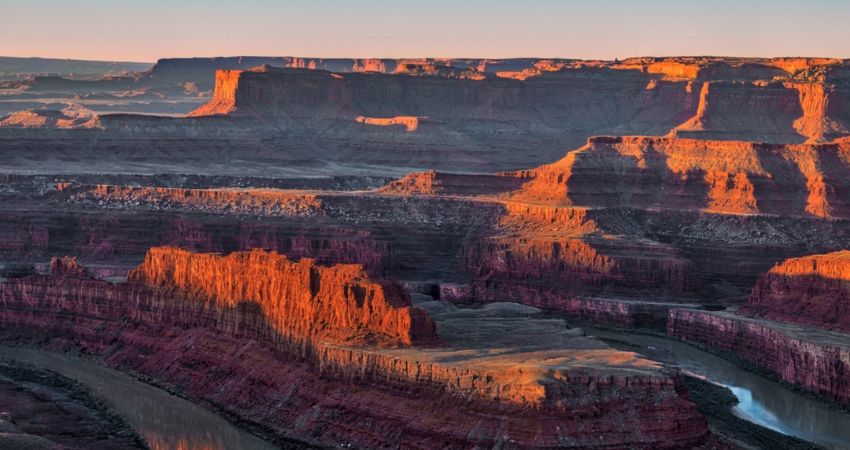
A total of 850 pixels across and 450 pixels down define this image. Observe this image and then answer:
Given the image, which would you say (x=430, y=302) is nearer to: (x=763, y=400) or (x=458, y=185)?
(x=763, y=400)

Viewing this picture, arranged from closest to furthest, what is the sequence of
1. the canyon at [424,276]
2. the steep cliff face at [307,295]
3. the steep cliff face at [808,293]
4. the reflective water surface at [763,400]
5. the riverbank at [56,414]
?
the canyon at [424,276], the steep cliff face at [307,295], the riverbank at [56,414], the reflective water surface at [763,400], the steep cliff face at [808,293]

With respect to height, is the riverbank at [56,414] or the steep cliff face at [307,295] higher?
the steep cliff face at [307,295]

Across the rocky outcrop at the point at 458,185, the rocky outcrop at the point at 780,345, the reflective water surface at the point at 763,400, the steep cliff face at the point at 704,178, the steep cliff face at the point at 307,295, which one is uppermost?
the steep cliff face at the point at 704,178

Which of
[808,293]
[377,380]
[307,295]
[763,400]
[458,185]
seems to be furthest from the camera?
[458,185]

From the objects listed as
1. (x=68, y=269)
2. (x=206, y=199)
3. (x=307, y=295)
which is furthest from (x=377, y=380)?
(x=206, y=199)

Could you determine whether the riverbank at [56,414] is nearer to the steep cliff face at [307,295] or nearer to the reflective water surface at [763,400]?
the steep cliff face at [307,295]

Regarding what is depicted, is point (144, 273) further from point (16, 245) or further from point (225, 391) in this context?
point (16, 245)

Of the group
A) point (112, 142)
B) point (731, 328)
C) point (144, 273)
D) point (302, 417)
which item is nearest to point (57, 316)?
point (144, 273)

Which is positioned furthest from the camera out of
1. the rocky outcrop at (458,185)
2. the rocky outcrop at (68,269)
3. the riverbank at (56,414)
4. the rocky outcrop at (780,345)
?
the rocky outcrop at (458,185)

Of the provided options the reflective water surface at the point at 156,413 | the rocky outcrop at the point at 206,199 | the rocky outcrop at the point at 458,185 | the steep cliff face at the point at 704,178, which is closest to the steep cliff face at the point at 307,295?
the reflective water surface at the point at 156,413
